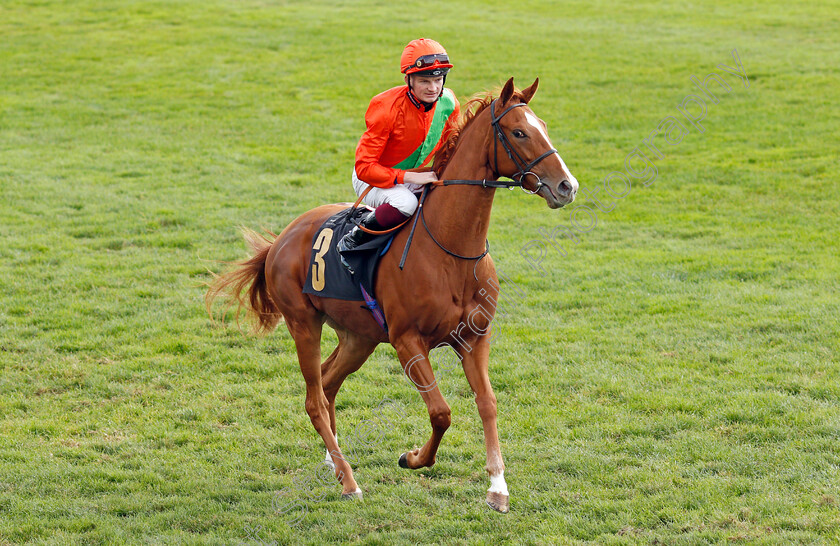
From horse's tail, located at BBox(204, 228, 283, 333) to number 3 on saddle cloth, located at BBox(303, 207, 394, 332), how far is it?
0.72m

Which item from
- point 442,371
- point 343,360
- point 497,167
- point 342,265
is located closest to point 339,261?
point 342,265

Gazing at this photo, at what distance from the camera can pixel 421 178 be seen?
4992 mm

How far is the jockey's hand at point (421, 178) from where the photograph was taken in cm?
497

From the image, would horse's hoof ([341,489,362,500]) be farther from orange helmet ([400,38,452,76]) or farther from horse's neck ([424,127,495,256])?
orange helmet ([400,38,452,76])

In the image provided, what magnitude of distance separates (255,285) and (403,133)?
1.90 meters

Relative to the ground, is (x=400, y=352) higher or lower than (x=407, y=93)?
lower

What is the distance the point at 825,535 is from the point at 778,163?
10.00 metres

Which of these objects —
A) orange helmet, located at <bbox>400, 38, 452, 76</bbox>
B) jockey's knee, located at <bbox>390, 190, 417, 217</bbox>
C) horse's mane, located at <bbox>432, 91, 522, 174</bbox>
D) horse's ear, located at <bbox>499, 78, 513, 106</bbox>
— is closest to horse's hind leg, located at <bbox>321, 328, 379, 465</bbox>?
jockey's knee, located at <bbox>390, 190, 417, 217</bbox>

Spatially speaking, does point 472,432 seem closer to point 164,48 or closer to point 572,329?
point 572,329

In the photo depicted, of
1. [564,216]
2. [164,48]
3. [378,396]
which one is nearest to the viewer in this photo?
[378,396]

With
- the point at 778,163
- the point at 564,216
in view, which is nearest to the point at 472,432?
the point at 564,216

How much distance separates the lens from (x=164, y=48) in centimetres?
2133

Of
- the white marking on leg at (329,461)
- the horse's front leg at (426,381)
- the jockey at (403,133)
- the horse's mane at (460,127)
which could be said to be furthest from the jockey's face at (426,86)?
the white marking on leg at (329,461)

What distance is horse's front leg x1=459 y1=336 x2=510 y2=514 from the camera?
4707 mm
